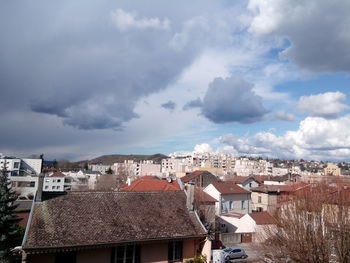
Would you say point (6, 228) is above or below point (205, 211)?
above

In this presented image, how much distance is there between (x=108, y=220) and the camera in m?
21.6

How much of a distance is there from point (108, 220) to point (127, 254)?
107 inches

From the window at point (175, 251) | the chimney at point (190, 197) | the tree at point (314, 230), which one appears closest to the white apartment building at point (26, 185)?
the chimney at point (190, 197)

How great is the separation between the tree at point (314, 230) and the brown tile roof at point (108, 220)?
717cm

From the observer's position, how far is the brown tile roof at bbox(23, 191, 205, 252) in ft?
63.2

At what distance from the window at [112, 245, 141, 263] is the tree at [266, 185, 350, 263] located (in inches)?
353

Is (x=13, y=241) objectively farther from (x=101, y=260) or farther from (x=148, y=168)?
(x=148, y=168)

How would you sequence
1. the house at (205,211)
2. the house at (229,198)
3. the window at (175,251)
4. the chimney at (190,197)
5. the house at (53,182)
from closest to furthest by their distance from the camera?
the window at (175,251)
the chimney at (190,197)
the house at (205,211)
the house at (229,198)
the house at (53,182)

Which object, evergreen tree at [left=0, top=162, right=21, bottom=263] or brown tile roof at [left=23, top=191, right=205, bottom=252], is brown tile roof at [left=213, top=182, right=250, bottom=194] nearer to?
brown tile roof at [left=23, top=191, right=205, bottom=252]

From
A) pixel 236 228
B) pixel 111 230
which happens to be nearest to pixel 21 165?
pixel 236 228

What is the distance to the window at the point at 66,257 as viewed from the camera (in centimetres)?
1902

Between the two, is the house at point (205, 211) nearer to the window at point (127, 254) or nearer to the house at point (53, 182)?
the window at point (127, 254)

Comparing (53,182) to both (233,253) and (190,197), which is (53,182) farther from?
(190,197)

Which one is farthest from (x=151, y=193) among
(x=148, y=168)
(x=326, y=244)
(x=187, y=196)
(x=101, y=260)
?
(x=148, y=168)
